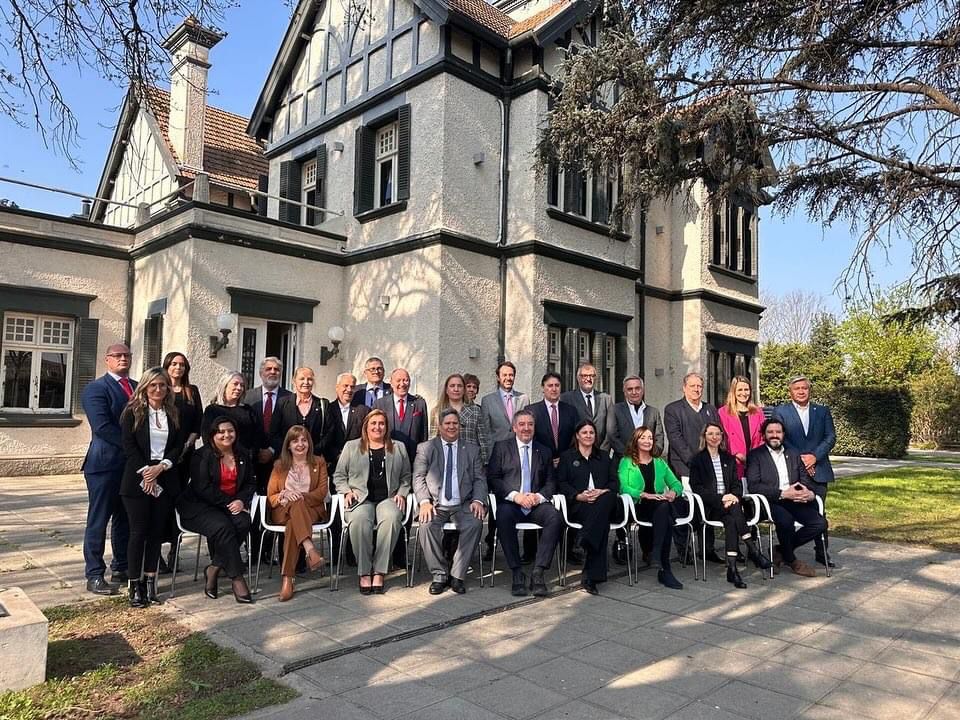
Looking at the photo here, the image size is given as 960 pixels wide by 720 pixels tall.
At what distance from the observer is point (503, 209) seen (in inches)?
467

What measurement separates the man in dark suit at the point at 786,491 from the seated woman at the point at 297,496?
382 centimetres

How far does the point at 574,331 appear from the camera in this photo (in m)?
12.3

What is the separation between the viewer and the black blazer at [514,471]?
573cm

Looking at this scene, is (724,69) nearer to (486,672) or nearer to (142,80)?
(142,80)

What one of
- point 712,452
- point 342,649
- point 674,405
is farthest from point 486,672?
point 674,405

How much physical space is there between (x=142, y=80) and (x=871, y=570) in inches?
307

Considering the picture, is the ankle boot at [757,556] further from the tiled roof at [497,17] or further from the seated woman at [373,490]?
the tiled roof at [497,17]

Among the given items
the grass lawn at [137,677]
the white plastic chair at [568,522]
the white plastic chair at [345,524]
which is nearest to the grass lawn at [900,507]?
the white plastic chair at [568,522]

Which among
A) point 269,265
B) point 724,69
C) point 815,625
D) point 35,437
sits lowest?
point 815,625

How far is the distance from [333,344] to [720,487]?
8.25 m

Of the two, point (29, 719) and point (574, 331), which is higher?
point (574, 331)

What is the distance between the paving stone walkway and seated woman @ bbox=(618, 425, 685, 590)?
1.35 feet

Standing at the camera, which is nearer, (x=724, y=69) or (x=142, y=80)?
(x=142, y=80)

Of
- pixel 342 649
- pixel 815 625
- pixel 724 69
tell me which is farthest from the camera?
pixel 724 69
